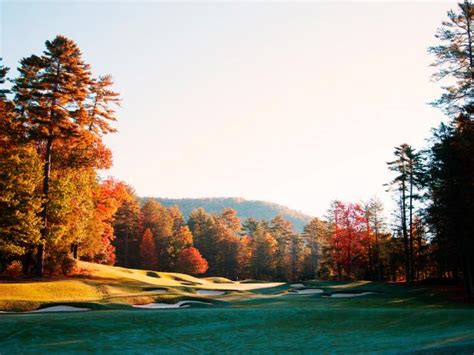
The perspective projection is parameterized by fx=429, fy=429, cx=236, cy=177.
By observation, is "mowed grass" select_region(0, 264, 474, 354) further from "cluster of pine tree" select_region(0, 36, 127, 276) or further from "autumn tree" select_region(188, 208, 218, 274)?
"autumn tree" select_region(188, 208, 218, 274)

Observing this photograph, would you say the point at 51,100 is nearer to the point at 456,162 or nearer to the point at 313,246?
the point at 456,162

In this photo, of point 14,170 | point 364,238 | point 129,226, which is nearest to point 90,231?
point 14,170

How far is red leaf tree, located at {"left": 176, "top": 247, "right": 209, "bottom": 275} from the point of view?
85.9m

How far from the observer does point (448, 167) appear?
3038 centimetres

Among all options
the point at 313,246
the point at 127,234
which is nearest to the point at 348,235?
the point at 127,234

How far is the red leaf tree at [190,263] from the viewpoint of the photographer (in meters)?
85.9

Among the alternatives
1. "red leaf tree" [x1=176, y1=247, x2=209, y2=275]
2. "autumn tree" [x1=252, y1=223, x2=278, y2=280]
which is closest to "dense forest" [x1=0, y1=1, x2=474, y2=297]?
"red leaf tree" [x1=176, y1=247, x2=209, y2=275]

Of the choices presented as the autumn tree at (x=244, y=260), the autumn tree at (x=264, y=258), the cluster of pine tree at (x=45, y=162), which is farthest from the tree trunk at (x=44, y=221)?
the autumn tree at (x=244, y=260)

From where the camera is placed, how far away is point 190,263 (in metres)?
86.0

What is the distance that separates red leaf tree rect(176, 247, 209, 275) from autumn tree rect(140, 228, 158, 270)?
217 inches

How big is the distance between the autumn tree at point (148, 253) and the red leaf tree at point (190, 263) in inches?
217

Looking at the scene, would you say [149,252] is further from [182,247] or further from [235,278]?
[235,278]

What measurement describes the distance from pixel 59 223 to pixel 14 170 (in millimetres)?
6425

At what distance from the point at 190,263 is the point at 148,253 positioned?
9.18m
